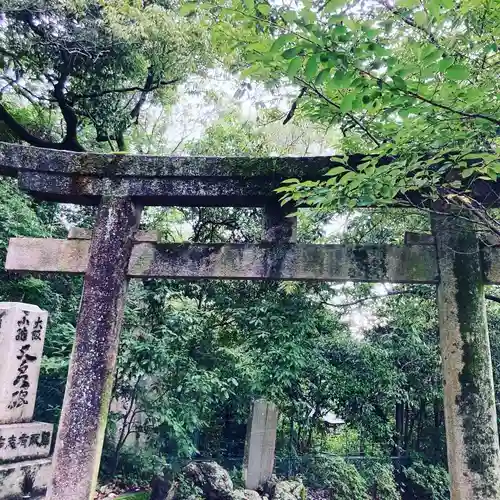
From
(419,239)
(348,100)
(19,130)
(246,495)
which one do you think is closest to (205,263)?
(419,239)

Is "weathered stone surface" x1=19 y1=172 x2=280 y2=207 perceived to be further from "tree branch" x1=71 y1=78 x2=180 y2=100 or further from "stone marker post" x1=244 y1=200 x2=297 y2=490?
"tree branch" x1=71 y1=78 x2=180 y2=100

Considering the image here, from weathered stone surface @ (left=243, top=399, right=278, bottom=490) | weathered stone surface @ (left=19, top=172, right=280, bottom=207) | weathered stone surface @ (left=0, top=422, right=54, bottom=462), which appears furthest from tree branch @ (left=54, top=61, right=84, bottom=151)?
weathered stone surface @ (left=243, top=399, right=278, bottom=490)

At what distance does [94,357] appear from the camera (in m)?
3.64

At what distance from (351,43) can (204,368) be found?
5569mm

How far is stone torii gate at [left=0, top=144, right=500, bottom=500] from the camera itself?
3254mm

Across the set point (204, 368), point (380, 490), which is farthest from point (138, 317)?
point (380, 490)

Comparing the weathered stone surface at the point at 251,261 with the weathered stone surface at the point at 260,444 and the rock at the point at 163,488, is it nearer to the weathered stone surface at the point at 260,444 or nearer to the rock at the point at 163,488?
the rock at the point at 163,488

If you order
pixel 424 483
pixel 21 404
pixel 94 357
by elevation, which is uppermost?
pixel 94 357

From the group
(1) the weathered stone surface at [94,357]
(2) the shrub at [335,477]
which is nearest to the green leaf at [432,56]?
(1) the weathered stone surface at [94,357]

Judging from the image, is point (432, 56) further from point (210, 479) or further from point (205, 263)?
point (210, 479)

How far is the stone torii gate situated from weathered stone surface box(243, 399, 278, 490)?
471cm

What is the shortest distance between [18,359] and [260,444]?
15.2 ft

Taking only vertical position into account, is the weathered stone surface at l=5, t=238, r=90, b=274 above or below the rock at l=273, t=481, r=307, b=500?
above

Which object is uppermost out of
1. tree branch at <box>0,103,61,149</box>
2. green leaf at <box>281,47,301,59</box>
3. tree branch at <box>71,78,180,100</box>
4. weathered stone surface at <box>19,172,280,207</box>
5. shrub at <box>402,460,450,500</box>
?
tree branch at <box>71,78,180,100</box>
